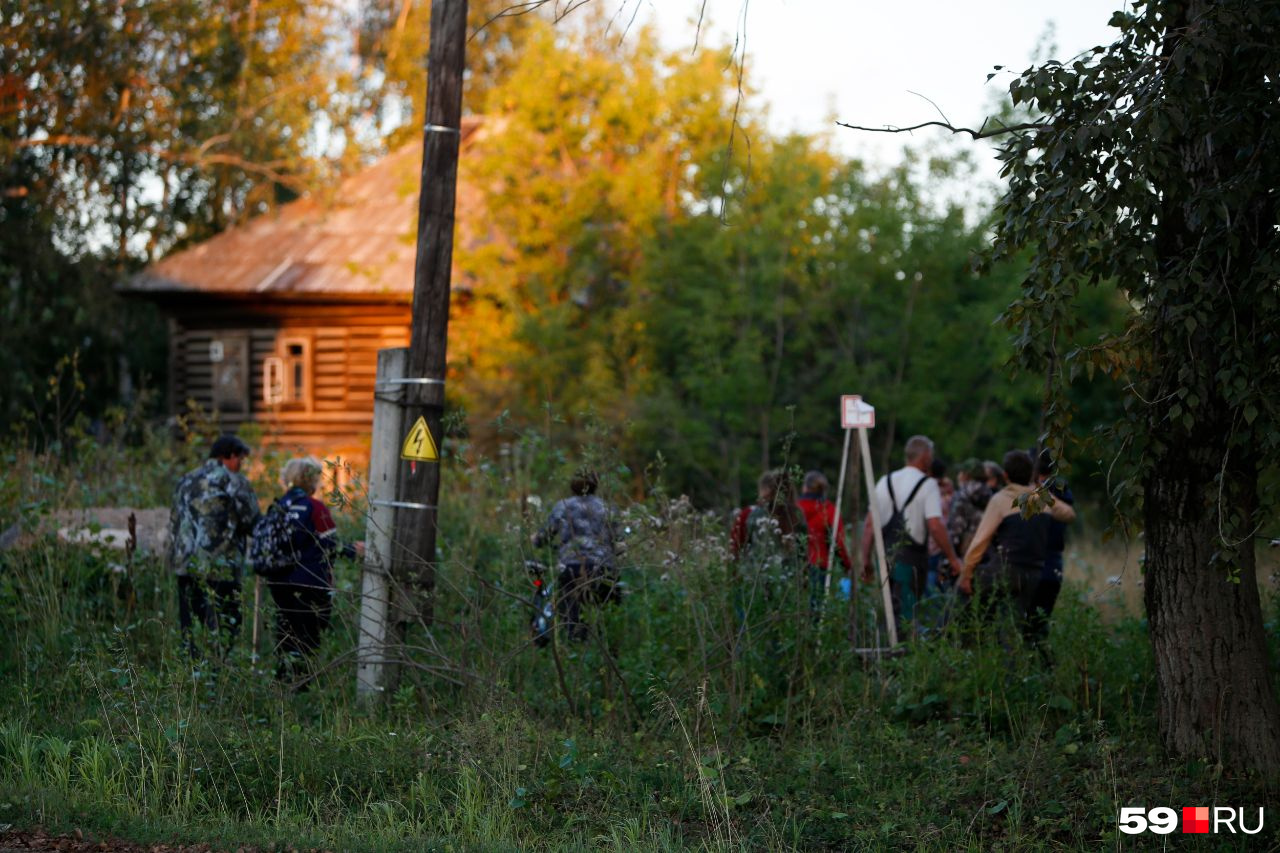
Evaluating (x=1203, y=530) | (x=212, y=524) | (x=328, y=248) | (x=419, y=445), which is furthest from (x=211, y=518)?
(x=328, y=248)

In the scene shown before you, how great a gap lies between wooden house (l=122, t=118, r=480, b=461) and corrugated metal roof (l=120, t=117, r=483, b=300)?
0.10 feet

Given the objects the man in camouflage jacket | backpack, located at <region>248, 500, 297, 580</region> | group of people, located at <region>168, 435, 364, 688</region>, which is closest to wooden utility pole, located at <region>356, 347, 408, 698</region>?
group of people, located at <region>168, 435, 364, 688</region>

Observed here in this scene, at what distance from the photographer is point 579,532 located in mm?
8977

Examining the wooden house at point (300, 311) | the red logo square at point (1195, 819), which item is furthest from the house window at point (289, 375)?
the red logo square at point (1195, 819)

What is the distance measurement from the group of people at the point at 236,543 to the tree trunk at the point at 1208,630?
505cm

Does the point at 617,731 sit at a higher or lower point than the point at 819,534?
lower

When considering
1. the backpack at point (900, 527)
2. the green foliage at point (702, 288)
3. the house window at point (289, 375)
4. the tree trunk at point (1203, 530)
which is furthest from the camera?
the house window at point (289, 375)

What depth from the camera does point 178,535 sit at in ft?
31.3

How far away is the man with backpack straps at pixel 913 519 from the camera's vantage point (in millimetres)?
10922

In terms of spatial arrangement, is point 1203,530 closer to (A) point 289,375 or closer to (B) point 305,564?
(B) point 305,564

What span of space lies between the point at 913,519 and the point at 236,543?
205 inches

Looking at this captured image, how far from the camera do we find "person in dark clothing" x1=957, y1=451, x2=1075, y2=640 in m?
9.38

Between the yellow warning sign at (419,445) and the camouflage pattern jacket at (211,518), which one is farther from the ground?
the yellow warning sign at (419,445)

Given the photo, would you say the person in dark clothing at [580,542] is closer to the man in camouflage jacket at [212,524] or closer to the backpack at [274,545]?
the backpack at [274,545]
